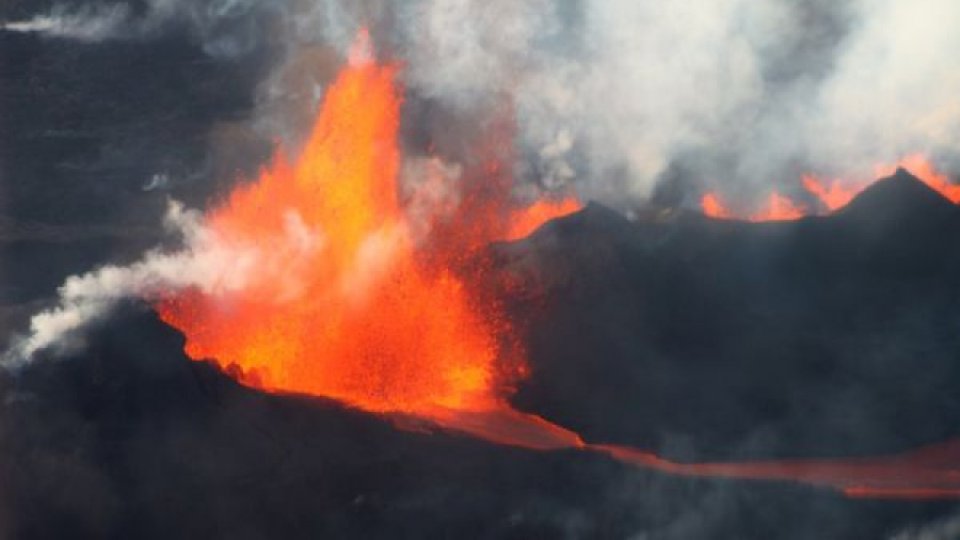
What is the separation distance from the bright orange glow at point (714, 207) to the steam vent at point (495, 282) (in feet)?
0.22

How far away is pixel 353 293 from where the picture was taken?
24.8 metres

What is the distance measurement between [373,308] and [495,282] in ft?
7.93

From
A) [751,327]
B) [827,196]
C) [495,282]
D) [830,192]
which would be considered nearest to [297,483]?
[495,282]

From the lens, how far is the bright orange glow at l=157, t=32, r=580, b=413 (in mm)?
22953

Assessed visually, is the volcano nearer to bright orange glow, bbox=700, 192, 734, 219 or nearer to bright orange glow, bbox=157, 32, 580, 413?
bright orange glow, bbox=700, 192, 734, 219

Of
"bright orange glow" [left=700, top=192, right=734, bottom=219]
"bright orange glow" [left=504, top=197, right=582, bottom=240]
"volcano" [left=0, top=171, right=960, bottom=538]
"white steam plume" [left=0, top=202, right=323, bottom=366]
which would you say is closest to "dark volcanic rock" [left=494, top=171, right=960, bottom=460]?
"volcano" [left=0, top=171, right=960, bottom=538]

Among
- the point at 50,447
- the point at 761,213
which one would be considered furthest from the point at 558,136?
the point at 50,447

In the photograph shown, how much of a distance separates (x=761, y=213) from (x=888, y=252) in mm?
2592

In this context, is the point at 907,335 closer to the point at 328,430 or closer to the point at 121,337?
the point at 328,430

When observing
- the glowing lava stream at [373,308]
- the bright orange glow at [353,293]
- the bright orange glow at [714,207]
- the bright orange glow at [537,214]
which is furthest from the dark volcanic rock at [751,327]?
the bright orange glow at [353,293]

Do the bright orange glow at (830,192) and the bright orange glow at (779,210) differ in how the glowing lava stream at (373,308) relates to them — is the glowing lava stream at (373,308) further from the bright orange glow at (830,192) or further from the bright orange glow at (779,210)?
the bright orange glow at (830,192)

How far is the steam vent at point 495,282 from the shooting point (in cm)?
2022

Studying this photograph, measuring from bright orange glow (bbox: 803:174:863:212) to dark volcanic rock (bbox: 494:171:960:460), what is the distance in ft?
1.43

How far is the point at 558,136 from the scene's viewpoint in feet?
88.1
